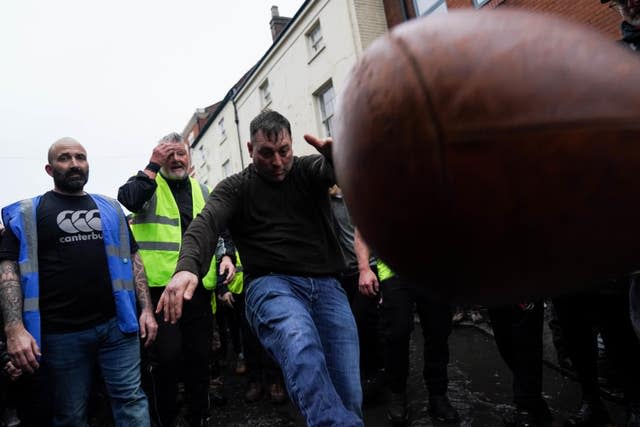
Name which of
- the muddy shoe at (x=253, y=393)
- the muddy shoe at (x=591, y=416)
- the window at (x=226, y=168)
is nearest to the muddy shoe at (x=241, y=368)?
the muddy shoe at (x=253, y=393)

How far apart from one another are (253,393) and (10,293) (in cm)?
227

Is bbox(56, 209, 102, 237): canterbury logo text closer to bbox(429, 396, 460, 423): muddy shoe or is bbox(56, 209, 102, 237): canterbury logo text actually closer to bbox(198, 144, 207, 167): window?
bbox(429, 396, 460, 423): muddy shoe

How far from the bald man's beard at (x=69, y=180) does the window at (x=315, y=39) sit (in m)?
10.7

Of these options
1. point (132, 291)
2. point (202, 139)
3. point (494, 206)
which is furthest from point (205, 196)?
point (202, 139)

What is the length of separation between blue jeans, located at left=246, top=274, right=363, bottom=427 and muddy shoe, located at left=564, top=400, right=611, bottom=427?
1.49 meters

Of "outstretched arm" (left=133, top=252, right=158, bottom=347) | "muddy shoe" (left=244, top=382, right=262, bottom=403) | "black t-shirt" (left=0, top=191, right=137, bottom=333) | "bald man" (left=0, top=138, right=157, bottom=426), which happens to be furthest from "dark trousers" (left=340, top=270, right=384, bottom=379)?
"black t-shirt" (left=0, top=191, right=137, bottom=333)

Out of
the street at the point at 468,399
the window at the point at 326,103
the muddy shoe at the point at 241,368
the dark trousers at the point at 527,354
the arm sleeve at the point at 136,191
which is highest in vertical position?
the window at the point at 326,103

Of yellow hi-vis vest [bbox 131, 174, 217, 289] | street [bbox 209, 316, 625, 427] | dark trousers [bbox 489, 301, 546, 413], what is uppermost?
yellow hi-vis vest [bbox 131, 174, 217, 289]

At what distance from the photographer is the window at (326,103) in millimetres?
13000

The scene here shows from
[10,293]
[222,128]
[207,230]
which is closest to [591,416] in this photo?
[207,230]

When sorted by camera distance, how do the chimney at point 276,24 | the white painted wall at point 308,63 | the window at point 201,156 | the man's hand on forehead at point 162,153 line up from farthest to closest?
the window at point 201,156, the chimney at point 276,24, the white painted wall at point 308,63, the man's hand on forehead at point 162,153

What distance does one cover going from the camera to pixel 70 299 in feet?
9.36

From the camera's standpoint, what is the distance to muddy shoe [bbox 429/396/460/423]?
3.16m

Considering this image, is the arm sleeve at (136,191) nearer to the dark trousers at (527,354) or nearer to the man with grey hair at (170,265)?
the man with grey hair at (170,265)
